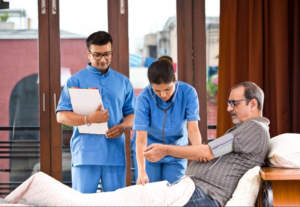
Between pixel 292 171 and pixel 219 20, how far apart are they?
183cm

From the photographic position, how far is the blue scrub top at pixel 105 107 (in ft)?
7.20

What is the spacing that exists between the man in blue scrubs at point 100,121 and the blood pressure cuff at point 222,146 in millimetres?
758

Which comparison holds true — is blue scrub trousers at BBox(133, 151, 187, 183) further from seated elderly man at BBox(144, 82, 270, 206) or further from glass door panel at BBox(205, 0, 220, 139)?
glass door panel at BBox(205, 0, 220, 139)

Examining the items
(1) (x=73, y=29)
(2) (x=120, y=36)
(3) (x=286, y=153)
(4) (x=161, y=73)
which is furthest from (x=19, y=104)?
(3) (x=286, y=153)

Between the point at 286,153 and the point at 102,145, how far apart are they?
1.15 m

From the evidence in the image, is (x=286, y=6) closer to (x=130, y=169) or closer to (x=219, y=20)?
(x=219, y=20)

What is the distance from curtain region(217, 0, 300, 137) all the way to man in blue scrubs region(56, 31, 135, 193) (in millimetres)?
1104

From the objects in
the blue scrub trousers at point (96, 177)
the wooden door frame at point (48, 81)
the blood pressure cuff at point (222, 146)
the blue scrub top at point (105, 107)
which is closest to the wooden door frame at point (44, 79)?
the wooden door frame at point (48, 81)

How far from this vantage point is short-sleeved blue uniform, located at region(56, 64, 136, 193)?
2168mm

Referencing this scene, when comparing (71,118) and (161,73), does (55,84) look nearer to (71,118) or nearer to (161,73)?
(71,118)

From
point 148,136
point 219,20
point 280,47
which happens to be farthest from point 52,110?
point 280,47

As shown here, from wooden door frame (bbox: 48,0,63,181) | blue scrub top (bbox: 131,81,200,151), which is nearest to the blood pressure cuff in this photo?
blue scrub top (bbox: 131,81,200,151)

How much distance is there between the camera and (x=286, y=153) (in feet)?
5.41

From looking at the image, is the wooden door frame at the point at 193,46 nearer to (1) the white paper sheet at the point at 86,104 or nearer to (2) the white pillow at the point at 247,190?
(1) the white paper sheet at the point at 86,104
